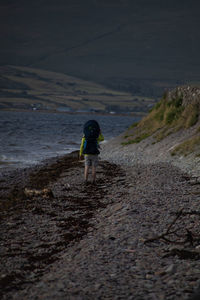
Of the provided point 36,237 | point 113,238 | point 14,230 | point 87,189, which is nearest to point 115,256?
point 113,238

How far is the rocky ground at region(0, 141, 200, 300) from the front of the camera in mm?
6145

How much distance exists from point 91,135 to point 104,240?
318 inches

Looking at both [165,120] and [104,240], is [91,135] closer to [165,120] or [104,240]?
[104,240]

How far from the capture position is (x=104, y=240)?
858 cm

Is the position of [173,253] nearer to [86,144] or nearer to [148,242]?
[148,242]

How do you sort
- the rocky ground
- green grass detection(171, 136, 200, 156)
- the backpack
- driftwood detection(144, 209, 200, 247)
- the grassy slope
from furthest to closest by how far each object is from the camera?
the grassy slope, green grass detection(171, 136, 200, 156), the backpack, driftwood detection(144, 209, 200, 247), the rocky ground

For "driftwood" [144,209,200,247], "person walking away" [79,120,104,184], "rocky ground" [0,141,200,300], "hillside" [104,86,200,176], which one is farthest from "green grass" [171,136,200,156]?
"driftwood" [144,209,200,247]

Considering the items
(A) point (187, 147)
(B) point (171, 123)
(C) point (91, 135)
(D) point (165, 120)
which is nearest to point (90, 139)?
(C) point (91, 135)

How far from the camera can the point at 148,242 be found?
26.6ft

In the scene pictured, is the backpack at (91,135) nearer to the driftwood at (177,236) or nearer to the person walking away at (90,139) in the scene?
the person walking away at (90,139)

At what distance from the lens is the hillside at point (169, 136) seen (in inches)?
872

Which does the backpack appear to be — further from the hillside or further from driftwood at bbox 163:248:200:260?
driftwood at bbox 163:248:200:260

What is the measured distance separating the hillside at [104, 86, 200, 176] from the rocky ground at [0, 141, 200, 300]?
532cm

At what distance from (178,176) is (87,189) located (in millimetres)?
3950
